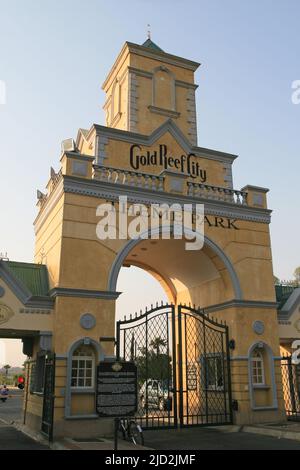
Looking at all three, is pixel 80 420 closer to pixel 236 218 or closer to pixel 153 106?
pixel 236 218

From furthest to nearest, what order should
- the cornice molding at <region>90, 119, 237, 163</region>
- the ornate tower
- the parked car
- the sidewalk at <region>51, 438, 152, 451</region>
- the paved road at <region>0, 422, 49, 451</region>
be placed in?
the ornate tower
the cornice molding at <region>90, 119, 237, 163</region>
the parked car
the paved road at <region>0, 422, 49, 451</region>
the sidewalk at <region>51, 438, 152, 451</region>

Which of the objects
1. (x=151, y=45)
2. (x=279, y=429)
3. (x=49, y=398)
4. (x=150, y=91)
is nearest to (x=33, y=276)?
(x=49, y=398)

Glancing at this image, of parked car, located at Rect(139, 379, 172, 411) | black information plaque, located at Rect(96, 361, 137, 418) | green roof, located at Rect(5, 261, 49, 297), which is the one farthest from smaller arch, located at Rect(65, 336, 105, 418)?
black information plaque, located at Rect(96, 361, 137, 418)

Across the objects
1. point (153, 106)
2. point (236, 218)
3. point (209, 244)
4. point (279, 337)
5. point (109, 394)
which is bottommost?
point (109, 394)

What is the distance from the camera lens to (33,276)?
15.4 metres

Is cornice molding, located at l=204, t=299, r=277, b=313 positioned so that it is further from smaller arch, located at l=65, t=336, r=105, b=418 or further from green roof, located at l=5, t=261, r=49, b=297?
green roof, located at l=5, t=261, r=49, b=297

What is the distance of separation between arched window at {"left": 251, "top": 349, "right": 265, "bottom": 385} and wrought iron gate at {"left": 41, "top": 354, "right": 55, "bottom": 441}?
23.4ft

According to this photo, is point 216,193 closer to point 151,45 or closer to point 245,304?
point 245,304

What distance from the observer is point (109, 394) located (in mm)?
10047

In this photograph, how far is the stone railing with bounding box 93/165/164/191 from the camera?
51.3 ft

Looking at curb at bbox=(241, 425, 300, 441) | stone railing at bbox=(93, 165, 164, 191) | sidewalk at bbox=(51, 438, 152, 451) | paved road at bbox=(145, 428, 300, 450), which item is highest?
stone railing at bbox=(93, 165, 164, 191)

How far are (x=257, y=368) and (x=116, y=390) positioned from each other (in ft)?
25.4

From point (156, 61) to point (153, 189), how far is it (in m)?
7.33
